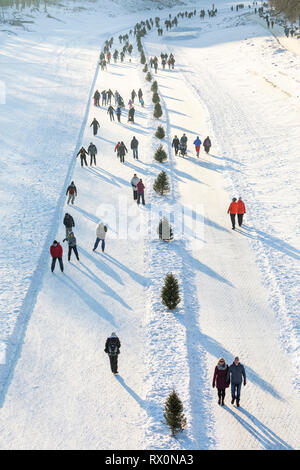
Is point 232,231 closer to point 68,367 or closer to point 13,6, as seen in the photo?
point 68,367

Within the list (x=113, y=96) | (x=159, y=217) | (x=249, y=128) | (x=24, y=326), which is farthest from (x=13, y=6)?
(x=24, y=326)

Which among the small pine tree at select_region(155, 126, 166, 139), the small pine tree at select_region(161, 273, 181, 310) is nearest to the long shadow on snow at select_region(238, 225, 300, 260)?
the small pine tree at select_region(161, 273, 181, 310)

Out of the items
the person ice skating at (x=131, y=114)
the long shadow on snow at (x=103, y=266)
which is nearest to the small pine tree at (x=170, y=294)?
the long shadow on snow at (x=103, y=266)

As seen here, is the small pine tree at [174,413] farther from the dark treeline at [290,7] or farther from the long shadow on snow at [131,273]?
the dark treeline at [290,7]

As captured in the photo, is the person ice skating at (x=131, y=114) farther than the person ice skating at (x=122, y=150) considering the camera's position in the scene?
Yes

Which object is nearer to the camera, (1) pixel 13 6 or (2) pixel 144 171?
A: (2) pixel 144 171

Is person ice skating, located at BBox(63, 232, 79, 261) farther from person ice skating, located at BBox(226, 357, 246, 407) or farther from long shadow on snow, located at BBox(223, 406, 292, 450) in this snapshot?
long shadow on snow, located at BBox(223, 406, 292, 450)

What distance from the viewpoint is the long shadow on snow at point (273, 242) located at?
1610 centimetres

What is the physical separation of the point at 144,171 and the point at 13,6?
7395cm

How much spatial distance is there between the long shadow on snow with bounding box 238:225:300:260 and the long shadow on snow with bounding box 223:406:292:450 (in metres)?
7.50

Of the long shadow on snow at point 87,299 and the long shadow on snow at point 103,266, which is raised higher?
the long shadow on snow at point 103,266

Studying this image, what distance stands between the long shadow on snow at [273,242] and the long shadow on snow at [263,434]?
7503 mm

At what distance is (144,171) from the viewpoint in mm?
22875
